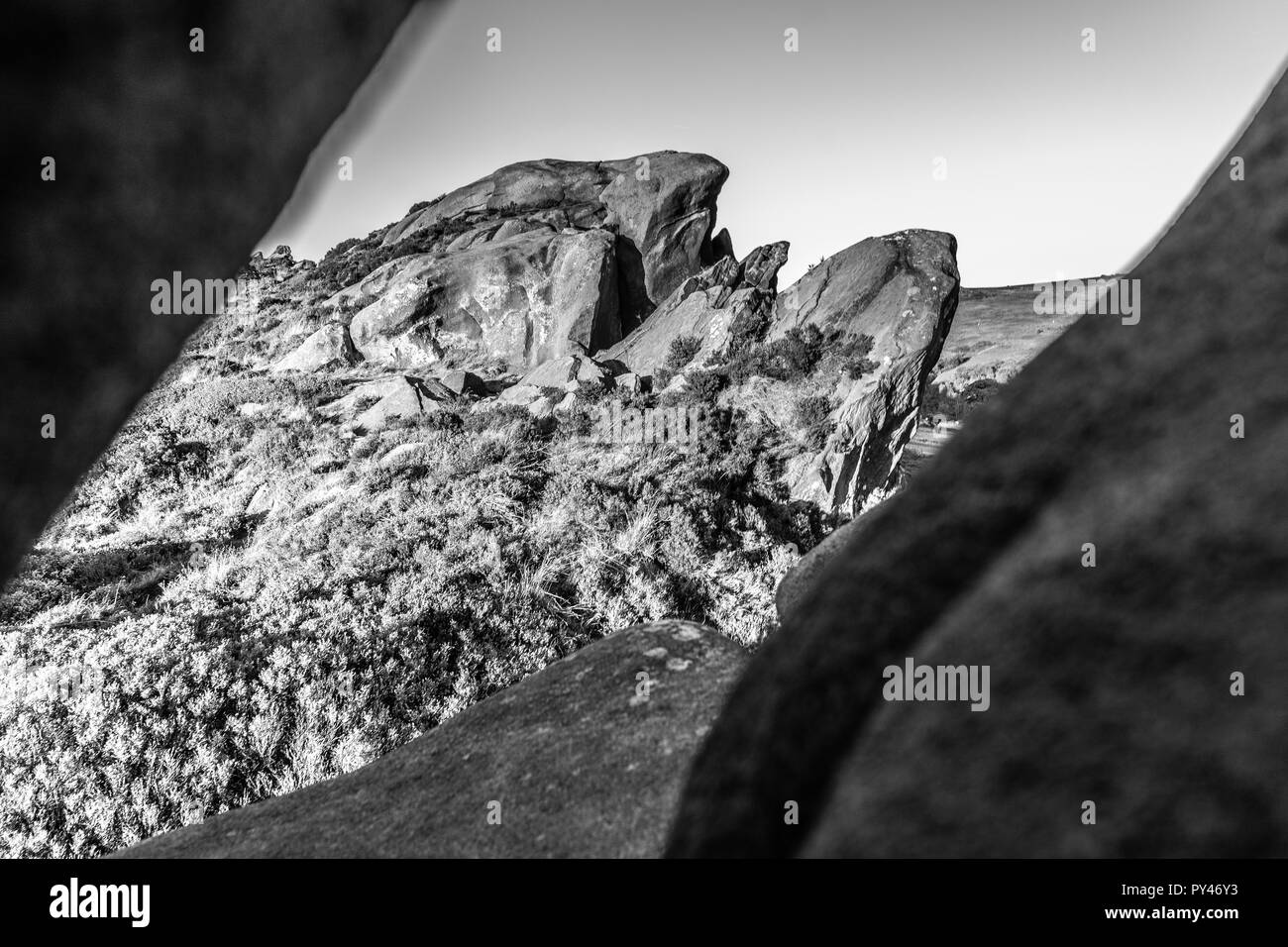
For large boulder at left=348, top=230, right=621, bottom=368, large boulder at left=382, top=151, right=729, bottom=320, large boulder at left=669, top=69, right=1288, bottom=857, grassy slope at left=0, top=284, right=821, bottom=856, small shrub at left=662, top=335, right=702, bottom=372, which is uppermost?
large boulder at left=382, top=151, right=729, bottom=320

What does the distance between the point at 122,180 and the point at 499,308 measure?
2658 cm

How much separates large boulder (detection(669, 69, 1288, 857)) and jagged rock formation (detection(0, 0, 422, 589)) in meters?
0.93

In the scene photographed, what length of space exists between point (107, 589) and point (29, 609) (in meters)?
0.83

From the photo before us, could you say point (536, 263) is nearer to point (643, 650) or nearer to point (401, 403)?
point (401, 403)

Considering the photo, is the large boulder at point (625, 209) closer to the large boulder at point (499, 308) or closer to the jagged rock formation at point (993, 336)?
the large boulder at point (499, 308)

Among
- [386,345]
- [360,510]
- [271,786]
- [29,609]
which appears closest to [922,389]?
[360,510]

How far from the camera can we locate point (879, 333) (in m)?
15.2

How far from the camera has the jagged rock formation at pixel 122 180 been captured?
81 cm

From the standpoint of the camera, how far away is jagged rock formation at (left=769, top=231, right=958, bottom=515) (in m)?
14.2

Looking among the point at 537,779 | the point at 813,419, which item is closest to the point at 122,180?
the point at 537,779

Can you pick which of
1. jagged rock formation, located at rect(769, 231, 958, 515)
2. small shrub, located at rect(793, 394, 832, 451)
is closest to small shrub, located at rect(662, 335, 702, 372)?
jagged rock formation, located at rect(769, 231, 958, 515)

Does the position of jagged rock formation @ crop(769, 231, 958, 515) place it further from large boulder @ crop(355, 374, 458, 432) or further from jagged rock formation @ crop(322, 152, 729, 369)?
jagged rock formation @ crop(322, 152, 729, 369)

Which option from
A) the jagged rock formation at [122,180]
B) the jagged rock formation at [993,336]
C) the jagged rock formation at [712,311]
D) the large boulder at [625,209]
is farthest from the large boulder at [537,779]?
the jagged rock formation at [993,336]

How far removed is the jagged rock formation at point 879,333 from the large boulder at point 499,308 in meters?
10.3
